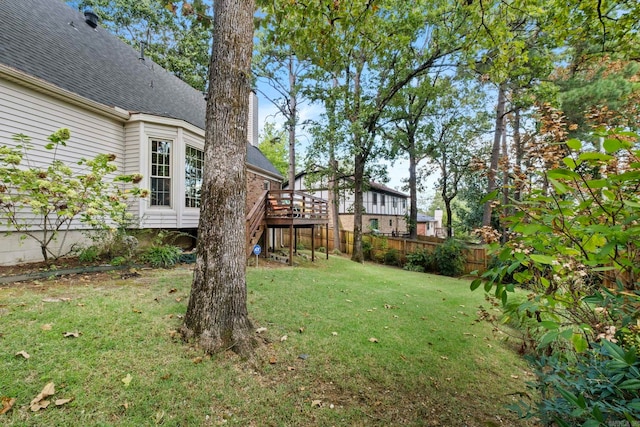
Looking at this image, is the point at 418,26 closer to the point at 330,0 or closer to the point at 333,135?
the point at 333,135

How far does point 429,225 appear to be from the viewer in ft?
156

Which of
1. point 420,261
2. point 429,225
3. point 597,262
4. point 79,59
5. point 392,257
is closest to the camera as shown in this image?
point 597,262

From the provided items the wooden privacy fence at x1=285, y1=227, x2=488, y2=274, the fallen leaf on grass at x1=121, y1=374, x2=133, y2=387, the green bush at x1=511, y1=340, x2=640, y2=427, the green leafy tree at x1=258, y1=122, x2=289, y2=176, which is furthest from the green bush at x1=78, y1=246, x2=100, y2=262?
the green leafy tree at x1=258, y1=122, x2=289, y2=176

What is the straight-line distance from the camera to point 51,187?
491 centimetres

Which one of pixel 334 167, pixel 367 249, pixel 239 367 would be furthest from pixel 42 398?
pixel 334 167

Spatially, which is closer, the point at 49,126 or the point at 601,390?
the point at 601,390

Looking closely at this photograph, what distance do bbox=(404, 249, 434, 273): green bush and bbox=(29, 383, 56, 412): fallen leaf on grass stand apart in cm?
1375

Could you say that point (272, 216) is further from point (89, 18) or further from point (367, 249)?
point (89, 18)

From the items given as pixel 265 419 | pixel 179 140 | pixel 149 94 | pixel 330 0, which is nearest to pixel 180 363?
pixel 265 419

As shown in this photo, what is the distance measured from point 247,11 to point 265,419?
4278 mm

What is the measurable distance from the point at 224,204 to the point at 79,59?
8928 mm

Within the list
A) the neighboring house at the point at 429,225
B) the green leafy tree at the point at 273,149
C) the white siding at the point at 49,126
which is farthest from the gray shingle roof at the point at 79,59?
the neighboring house at the point at 429,225

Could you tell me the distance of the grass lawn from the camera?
88.5 inches

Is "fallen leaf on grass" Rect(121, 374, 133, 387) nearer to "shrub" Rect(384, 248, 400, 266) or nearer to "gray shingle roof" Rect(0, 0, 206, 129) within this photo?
"gray shingle roof" Rect(0, 0, 206, 129)
